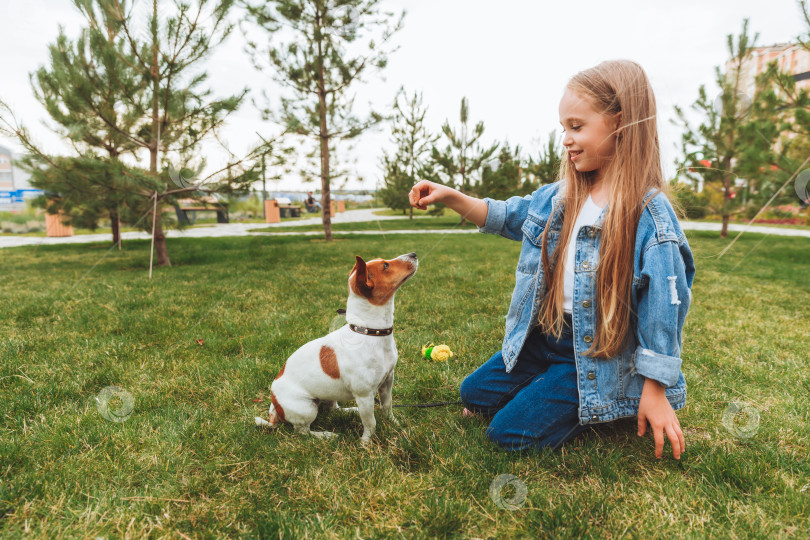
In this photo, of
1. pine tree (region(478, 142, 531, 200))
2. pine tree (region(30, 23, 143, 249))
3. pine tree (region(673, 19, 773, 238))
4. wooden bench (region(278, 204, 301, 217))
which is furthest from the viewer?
wooden bench (region(278, 204, 301, 217))

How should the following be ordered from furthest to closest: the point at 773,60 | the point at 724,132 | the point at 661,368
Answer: the point at 724,132, the point at 773,60, the point at 661,368

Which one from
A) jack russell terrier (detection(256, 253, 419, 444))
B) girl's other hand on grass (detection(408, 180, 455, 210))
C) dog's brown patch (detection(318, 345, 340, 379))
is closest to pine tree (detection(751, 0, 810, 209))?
girl's other hand on grass (detection(408, 180, 455, 210))

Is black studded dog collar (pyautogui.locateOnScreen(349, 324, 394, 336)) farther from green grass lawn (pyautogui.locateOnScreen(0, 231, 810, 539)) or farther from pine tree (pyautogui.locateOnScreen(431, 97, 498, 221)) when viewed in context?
pine tree (pyautogui.locateOnScreen(431, 97, 498, 221))

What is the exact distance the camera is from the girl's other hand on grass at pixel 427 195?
78.5 inches

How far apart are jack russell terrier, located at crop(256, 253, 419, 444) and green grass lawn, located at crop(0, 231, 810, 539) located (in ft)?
0.54

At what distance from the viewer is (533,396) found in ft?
6.77

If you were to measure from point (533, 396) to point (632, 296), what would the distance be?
2.01 feet

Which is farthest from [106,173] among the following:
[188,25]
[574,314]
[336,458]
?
[574,314]

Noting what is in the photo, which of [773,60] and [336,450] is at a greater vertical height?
[773,60]

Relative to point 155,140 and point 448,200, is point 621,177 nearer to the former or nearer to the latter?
point 448,200

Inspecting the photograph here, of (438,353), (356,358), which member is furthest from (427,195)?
(438,353)

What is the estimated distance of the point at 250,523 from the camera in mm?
1589

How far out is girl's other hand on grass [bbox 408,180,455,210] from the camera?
6.54 feet

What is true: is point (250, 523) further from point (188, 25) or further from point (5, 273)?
point (5, 273)
